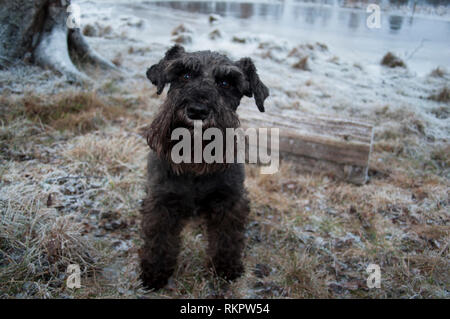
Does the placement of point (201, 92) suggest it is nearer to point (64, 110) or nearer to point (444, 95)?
point (64, 110)

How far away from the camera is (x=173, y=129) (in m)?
2.39

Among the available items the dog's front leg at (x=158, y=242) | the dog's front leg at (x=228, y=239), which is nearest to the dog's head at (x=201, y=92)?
the dog's front leg at (x=158, y=242)

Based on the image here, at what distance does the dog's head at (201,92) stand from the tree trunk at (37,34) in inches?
156

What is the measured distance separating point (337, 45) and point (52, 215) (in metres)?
12.3

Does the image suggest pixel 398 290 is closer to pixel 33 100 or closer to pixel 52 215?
pixel 52 215

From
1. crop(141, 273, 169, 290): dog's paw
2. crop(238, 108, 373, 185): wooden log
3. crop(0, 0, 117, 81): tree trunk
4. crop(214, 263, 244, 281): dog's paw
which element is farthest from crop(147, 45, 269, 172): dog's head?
crop(0, 0, 117, 81): tree trunk

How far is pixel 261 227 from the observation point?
382cm

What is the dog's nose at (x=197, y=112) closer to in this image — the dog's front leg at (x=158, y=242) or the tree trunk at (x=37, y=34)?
the dog's front leg at (x=158, y=242)

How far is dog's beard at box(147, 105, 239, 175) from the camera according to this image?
2.31 metres

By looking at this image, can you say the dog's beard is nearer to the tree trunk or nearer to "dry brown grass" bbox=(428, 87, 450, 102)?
"dry brown grass" bbox=(428, 87, 450, 102)

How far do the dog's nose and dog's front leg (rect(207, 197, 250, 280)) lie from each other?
1.01 m

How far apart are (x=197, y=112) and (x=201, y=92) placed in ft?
0.66

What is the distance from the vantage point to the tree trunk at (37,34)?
5332mm
